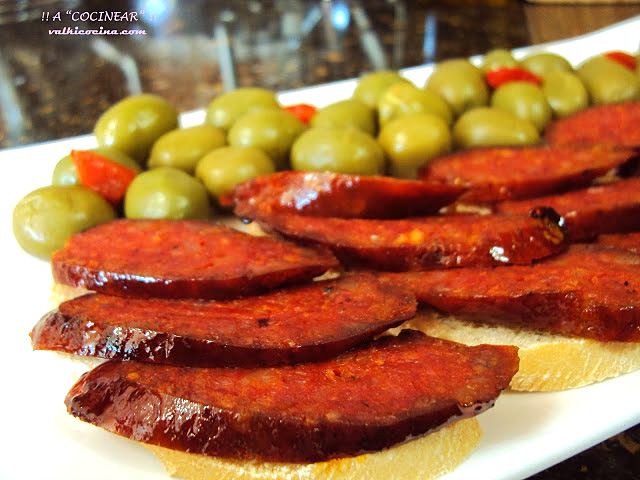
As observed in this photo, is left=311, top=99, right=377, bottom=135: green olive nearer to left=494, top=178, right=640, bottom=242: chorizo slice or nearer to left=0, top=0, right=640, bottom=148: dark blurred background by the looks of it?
left=494, top=178, right=640, bottom=242: chorizo slice

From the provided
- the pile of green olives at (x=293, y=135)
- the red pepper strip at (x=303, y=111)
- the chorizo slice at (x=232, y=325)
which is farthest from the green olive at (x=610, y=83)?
the chorizo slice at (x=232, y=325)

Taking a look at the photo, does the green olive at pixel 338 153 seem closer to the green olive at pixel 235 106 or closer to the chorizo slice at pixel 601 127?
the green olive at pixel 235 106

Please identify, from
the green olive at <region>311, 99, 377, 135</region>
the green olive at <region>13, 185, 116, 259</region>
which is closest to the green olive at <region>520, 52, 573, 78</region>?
the green olive at <region>311, 99, 377, 135</region>

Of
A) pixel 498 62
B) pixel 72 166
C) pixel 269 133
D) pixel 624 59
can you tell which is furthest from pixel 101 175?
pixel 624 59

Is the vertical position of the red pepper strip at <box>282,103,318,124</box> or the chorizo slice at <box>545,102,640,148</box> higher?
the red pepper strip at <box>282,103,318,124</box>

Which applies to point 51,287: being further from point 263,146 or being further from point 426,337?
point 426,337

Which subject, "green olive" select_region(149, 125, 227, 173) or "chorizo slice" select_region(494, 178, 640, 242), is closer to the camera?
"chorizo slice" select_region(494, 178, 640, 242)

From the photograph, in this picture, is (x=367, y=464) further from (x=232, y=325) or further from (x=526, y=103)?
(x=526, y=103)
